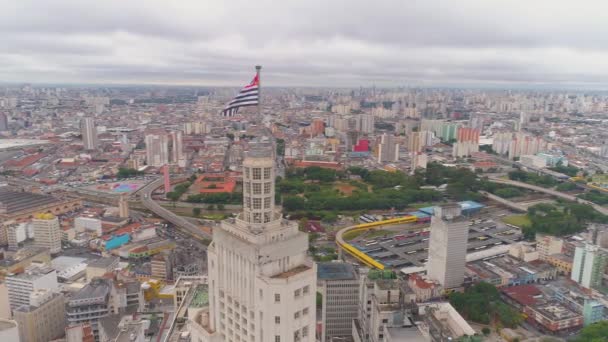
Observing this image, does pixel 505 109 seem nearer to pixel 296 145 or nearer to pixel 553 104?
pixel 553 104

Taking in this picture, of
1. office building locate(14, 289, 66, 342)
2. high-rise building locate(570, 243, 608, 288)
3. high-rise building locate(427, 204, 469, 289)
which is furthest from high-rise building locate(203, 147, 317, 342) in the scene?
high-rise building locate(570, 243, 608, 288)

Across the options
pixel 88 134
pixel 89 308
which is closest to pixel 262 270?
pixel 89 308

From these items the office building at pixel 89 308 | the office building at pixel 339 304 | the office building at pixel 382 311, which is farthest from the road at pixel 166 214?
the office building at pixel 382 311

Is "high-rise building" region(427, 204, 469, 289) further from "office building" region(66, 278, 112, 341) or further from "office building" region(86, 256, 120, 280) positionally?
Result: "office building" region(86, 256, 120, 280)

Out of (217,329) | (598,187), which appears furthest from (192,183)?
(598,187)

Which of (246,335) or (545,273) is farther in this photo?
(545,273)

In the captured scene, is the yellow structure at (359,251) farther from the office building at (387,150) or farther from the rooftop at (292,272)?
the office building at (387,150)
